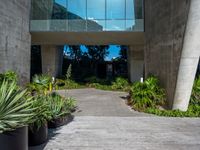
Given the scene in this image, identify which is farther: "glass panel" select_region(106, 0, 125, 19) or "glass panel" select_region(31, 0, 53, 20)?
"glass panel" select_region(31, 0, 53, 20)

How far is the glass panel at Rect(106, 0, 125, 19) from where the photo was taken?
23.9m

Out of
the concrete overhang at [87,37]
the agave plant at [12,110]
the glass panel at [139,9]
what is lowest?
the agave plant at [12,110]

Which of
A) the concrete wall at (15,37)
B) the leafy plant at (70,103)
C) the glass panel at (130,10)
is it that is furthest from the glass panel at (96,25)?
the leafy plant at (70,103)

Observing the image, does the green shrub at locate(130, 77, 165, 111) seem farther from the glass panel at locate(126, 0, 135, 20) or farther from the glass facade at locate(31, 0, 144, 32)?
the glass panel at locate(126, 0, 135, 20)

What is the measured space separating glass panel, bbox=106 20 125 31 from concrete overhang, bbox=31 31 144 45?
1.74ft

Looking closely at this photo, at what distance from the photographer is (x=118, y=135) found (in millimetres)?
8312

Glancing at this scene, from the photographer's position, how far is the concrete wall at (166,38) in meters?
14.0

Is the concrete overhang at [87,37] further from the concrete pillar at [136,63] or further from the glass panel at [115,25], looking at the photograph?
the concrete pillar at [136,63]

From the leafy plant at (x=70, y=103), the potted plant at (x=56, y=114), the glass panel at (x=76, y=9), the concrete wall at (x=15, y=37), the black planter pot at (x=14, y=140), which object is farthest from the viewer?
the glass panel at (x=76, y=9)

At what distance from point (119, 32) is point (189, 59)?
11.2 m

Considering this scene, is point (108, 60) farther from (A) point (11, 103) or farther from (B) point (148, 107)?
(A) point (11, 103)

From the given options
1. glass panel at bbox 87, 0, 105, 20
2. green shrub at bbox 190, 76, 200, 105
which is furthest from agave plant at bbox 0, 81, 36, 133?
glass panel at bbox 87, 0, 105, 20

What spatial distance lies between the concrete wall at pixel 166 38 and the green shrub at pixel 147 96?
44cm

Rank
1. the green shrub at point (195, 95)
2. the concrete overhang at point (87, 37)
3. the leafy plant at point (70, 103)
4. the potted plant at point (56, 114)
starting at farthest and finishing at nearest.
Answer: the concrete overhang at point (87, 37)
the green shrub at point (195, 95)
the leafy plant at point (70, 103)
the potted plant at point (56, 114)
